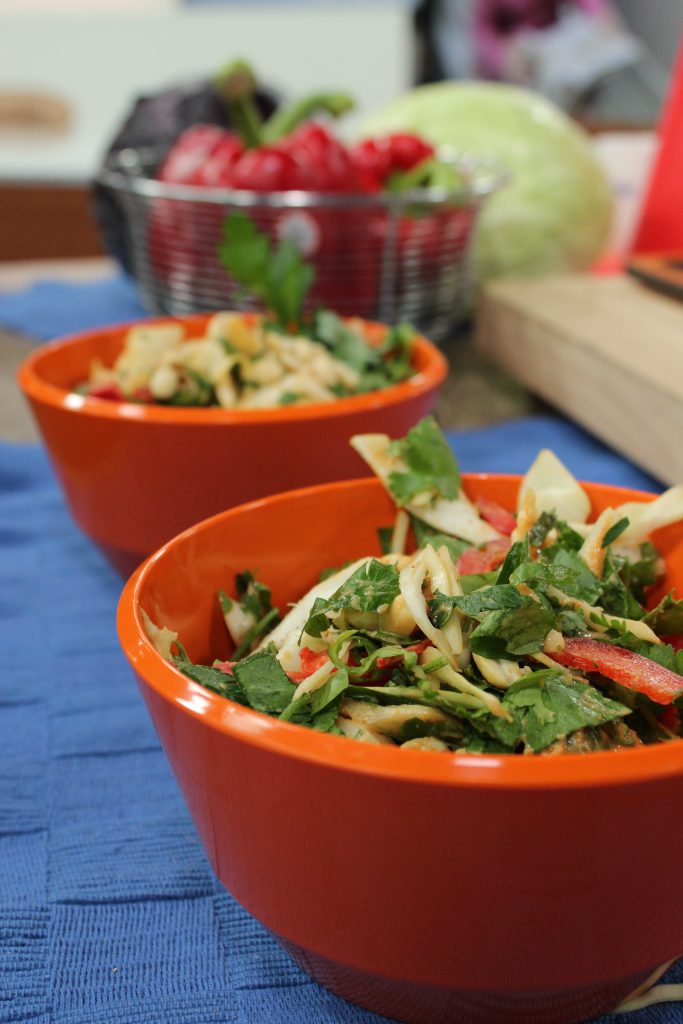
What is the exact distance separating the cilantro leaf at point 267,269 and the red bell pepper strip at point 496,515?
1.00 ft

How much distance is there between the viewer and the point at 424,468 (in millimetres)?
513

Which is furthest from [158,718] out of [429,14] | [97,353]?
[429,14]

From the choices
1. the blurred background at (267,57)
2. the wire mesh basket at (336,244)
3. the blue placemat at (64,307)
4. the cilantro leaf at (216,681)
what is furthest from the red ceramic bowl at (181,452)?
the blurred background at (267,57)

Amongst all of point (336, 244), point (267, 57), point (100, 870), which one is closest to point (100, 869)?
point (100, 870)

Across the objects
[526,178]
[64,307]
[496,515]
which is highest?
[496,515]

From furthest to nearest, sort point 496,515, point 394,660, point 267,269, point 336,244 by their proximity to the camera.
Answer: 1. point 336,244
2. point 267,269
3. point 496,515
4. point 394,660

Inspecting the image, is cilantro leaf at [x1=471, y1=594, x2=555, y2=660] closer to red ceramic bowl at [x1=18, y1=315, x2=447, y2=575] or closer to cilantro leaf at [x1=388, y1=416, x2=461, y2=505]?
cilantro leaf at [x1=388, y1=416, x2=461, y2=505]

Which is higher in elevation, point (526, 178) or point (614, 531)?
point (614, 531)

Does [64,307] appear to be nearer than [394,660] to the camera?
No

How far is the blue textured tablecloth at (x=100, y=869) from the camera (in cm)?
39

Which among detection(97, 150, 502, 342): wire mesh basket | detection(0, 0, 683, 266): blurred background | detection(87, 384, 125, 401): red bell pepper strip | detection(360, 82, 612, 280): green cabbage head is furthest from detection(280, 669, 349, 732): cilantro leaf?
detection(0, 0, 683, 266): blurred background

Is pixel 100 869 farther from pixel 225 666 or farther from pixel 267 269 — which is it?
pixel 267 269

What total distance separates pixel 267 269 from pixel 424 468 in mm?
330

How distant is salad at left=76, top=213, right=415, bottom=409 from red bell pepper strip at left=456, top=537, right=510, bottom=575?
0.60 feet
